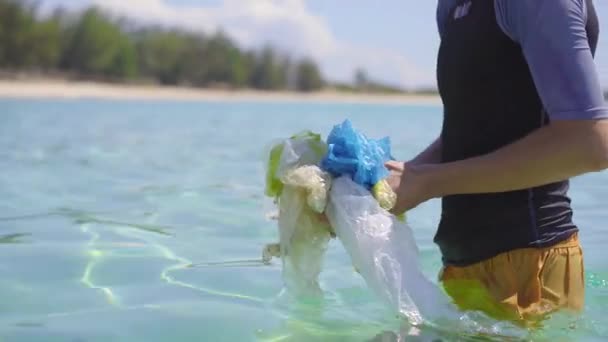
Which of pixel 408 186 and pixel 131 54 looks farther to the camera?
pixel 131 54

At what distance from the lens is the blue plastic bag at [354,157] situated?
6.25ft

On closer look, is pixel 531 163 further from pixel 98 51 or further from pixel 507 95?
pixel 98 51

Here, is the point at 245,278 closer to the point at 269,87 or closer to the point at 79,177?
the point at 79,177

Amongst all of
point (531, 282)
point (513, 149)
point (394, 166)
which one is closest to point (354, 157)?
point (394, 166)

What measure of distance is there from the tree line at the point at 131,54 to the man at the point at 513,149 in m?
47.0

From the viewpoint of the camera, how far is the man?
1.69 metres

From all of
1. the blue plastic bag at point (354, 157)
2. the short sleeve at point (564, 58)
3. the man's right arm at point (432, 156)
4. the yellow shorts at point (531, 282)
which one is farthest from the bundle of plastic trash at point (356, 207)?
the short sleeve at point (564, 58)

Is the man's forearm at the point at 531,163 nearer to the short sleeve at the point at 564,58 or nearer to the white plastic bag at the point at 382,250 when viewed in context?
the short sleeve at the point at 564,58

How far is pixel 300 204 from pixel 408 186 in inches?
10.3

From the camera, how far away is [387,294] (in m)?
1.94

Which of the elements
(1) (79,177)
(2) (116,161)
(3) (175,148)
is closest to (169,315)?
(1) (79,177)

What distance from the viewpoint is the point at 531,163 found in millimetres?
1774

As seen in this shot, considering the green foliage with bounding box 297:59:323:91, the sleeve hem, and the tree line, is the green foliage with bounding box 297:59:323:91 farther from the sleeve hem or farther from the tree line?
the sleeve hem

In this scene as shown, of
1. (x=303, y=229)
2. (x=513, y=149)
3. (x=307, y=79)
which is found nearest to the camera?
(x=513, y=149)
